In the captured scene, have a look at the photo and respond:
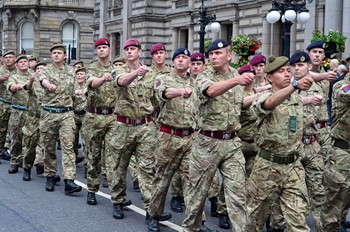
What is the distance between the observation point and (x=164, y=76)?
344 inches

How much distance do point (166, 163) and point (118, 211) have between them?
1.24 m

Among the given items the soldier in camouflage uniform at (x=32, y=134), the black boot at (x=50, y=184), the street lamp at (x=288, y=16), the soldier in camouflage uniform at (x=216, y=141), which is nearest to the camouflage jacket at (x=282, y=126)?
the soldier in camouflage uniform at (x=216, y=141)

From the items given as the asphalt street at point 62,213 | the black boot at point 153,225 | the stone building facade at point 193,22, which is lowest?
the asphalt street at point 62,213

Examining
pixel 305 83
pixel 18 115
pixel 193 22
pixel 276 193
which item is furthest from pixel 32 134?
pixel 193 22

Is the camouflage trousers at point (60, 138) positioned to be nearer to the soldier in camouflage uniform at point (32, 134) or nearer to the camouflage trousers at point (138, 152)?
the soldier in camouflage uniform at point (32, 134)

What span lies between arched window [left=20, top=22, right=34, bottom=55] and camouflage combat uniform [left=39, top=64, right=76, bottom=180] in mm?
52435

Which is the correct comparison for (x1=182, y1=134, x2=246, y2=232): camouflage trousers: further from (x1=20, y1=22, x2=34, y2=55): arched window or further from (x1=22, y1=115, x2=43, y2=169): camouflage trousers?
(x1=20, y1=22, x2=34, y2=55): arched window

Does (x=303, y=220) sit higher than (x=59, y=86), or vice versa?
(x=59, y=86)

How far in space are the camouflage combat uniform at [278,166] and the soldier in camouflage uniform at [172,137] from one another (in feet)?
5.54

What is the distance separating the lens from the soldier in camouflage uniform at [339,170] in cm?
802

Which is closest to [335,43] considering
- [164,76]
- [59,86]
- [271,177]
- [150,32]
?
[59,86]

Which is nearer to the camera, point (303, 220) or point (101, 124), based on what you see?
point (303, 220)

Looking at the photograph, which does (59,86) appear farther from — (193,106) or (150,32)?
(150,32)

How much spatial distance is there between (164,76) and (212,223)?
211 centimetres
